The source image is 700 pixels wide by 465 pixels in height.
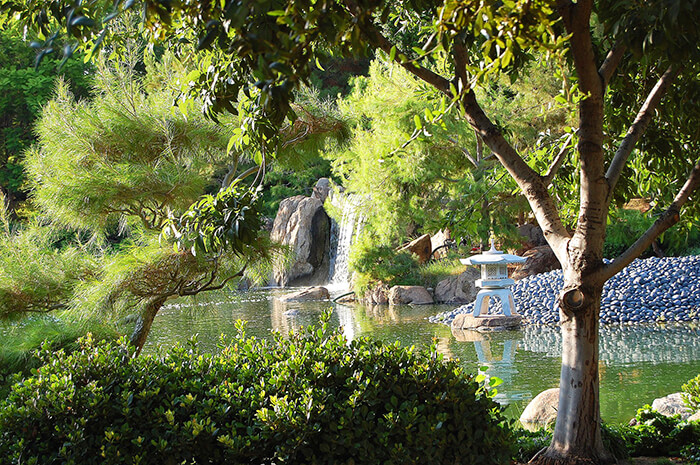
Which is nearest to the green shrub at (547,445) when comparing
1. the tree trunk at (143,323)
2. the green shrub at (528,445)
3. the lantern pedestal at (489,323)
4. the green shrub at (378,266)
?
the green shrub at (528,445)

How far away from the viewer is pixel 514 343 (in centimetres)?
855

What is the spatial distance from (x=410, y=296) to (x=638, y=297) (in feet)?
15.9

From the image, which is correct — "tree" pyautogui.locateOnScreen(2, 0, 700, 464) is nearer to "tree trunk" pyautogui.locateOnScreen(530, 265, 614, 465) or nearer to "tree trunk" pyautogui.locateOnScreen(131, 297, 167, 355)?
"tree trunk" pyautogui.locateOnScreen(530, 265, 614, 465)

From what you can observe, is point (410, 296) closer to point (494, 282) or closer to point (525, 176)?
point (494, 282)

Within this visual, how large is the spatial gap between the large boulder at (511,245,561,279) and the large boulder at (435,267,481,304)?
2.92ft

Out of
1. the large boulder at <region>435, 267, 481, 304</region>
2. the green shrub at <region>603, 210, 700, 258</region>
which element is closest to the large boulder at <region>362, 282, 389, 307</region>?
the large boulder at <region>435, 267, 481, 304</region>

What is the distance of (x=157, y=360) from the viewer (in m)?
2.54

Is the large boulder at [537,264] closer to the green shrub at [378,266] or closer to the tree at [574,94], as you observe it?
the green shrub at [378,266]

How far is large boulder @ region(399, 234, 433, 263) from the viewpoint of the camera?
16094 millimetres

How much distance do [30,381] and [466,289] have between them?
11.9 meters

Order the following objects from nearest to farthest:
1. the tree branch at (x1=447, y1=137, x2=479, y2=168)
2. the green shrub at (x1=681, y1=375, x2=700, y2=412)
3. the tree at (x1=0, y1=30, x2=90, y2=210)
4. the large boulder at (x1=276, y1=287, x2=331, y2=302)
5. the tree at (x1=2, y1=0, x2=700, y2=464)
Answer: the tree at (x1=2, y1=0, x2=700, y2=464) < the green shrub at (x1=681, y1=375, x2=700, y2=412) < the tree branch at (x1=447, y1=137, x2=479, y2=168) < the large boulder at (x1=276, y1=287, x2=331, y2=302) < the tree at (x1=0, y1=30, x2=90, y2=210)

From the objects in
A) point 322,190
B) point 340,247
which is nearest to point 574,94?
point 340,247

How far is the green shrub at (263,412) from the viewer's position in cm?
220

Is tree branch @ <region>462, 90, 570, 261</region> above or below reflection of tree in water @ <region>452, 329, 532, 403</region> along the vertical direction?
above
